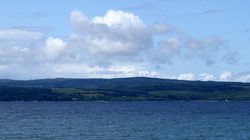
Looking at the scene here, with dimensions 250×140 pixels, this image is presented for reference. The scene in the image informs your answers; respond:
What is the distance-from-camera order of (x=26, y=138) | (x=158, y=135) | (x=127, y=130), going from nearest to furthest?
(x=26, y=138) → (x=158, y=135) → (x=127, y=130)

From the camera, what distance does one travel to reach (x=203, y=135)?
3519 inches

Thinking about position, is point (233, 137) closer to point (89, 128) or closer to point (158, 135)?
point (158, 135)

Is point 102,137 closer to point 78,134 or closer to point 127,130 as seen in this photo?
point 78,134

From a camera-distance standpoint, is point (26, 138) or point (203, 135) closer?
point (26, 138)

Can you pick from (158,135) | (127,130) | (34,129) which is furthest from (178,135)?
(34,129)

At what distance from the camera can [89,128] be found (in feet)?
333

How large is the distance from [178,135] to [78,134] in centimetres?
1548

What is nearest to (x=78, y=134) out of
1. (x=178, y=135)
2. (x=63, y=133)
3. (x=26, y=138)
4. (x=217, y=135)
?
(x=63, y=133)

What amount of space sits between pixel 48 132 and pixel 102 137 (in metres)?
11.8

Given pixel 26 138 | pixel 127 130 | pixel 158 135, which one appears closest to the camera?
pixel 26 138

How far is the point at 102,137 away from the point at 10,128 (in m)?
22.5

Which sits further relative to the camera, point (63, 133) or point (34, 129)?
point (34, 129)

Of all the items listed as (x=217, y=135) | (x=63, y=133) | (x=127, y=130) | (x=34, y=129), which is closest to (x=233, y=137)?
(x=217, y=135)

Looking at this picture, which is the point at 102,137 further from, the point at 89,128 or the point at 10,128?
the point at 10,128
